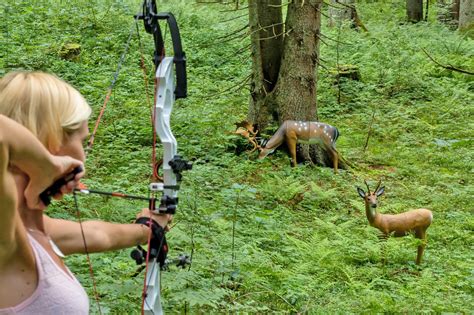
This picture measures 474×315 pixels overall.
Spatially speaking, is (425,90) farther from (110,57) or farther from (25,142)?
(25,142)

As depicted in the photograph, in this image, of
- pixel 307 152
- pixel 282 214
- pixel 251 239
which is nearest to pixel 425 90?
pixel 307 152

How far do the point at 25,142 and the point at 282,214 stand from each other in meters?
5.98

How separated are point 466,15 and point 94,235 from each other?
17.9 m

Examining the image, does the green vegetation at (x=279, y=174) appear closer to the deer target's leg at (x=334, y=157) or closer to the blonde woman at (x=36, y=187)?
the deer target's leg at (x=334, y=157)

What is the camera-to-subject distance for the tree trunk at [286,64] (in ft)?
32.7

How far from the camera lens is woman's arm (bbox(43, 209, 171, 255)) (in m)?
2.21

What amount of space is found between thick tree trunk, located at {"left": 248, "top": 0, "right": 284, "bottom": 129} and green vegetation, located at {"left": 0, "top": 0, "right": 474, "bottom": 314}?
62 centimetres

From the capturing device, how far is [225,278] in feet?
15.5

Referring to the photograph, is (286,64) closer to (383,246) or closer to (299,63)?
(299,63)

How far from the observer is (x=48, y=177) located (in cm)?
183

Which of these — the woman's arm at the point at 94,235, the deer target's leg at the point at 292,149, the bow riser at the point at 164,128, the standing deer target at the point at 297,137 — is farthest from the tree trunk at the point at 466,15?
the woman's arm at the point at 94,235

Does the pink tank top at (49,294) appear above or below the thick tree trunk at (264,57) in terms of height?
above

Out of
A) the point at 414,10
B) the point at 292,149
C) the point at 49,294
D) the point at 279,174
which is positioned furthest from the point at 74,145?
the point at 414,10

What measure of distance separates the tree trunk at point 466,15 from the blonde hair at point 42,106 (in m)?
18.0
